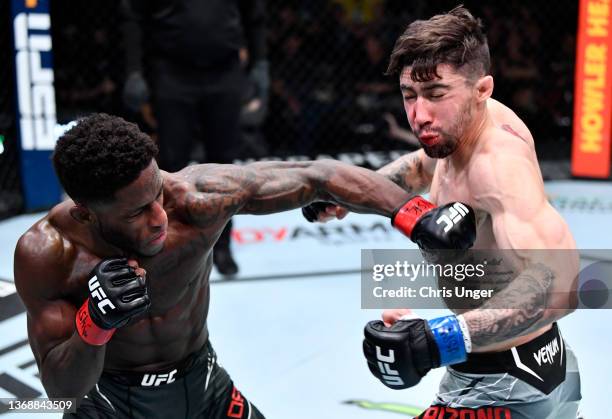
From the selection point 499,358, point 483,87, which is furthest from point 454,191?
point 499,358

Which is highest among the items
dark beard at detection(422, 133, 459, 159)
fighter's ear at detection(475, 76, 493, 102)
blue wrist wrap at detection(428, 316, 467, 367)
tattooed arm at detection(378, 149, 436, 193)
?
fighter's ear at detection(475, 76, 493, 102)

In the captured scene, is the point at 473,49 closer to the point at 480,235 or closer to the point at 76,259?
the point at 480,235

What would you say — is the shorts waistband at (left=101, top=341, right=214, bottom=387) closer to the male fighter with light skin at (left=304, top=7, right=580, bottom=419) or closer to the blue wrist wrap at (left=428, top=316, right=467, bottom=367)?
the male fighter with light skin at (left=304, top=7, right=580, bottom=419)

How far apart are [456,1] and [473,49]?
527cm

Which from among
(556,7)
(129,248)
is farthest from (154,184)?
(556,7)

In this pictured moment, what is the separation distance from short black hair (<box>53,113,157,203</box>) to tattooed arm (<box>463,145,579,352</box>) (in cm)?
74

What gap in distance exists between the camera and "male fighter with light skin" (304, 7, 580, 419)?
1554 millimetres

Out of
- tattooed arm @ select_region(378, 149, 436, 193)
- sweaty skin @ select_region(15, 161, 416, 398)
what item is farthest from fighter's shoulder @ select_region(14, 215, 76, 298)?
tattooed arm @ select_region(378, 149, 436, 193)

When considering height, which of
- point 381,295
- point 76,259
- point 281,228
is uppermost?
point 76,259

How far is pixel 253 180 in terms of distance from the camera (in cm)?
194

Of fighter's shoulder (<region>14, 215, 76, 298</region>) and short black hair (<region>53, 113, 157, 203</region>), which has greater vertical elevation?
short black hair (<region>53, 113, 157, 203</region>)

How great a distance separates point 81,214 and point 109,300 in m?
0.30

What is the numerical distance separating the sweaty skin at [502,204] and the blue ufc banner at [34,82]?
150 inches

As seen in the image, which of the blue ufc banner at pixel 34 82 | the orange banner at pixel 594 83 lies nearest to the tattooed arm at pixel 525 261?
the blue ufc banner at pixel 34 82
